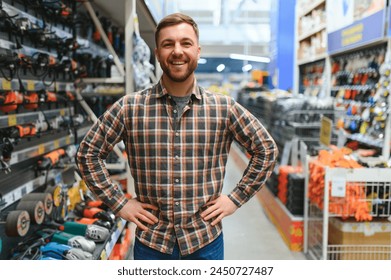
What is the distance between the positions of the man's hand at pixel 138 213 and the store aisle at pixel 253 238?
2.16 metres

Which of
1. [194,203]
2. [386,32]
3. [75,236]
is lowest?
[75,236]

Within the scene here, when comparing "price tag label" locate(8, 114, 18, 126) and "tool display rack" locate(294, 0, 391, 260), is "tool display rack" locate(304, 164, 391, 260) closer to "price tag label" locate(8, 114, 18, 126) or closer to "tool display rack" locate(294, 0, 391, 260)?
"tool display rack" locate(294, 0, 391, 260)

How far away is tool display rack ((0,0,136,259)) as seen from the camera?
7.50 feet

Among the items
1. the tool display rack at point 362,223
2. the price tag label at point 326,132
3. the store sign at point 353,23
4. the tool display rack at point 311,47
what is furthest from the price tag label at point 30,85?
the tool display rack at point 311,47

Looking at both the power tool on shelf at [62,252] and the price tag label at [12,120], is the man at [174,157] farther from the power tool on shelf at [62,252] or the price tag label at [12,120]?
the price tag label at [12,120]

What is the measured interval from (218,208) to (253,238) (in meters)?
2.68

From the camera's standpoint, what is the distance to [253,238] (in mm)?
4148

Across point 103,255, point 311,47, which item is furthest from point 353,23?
point 103,255

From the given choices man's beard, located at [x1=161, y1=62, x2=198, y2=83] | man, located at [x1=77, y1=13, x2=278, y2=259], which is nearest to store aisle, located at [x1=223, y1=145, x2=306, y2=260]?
man, located at [x1=77, y1=13, x2=278, y2=259]

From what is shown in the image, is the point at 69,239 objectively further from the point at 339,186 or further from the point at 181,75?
the point at 339,186

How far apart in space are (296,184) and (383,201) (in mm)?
957
